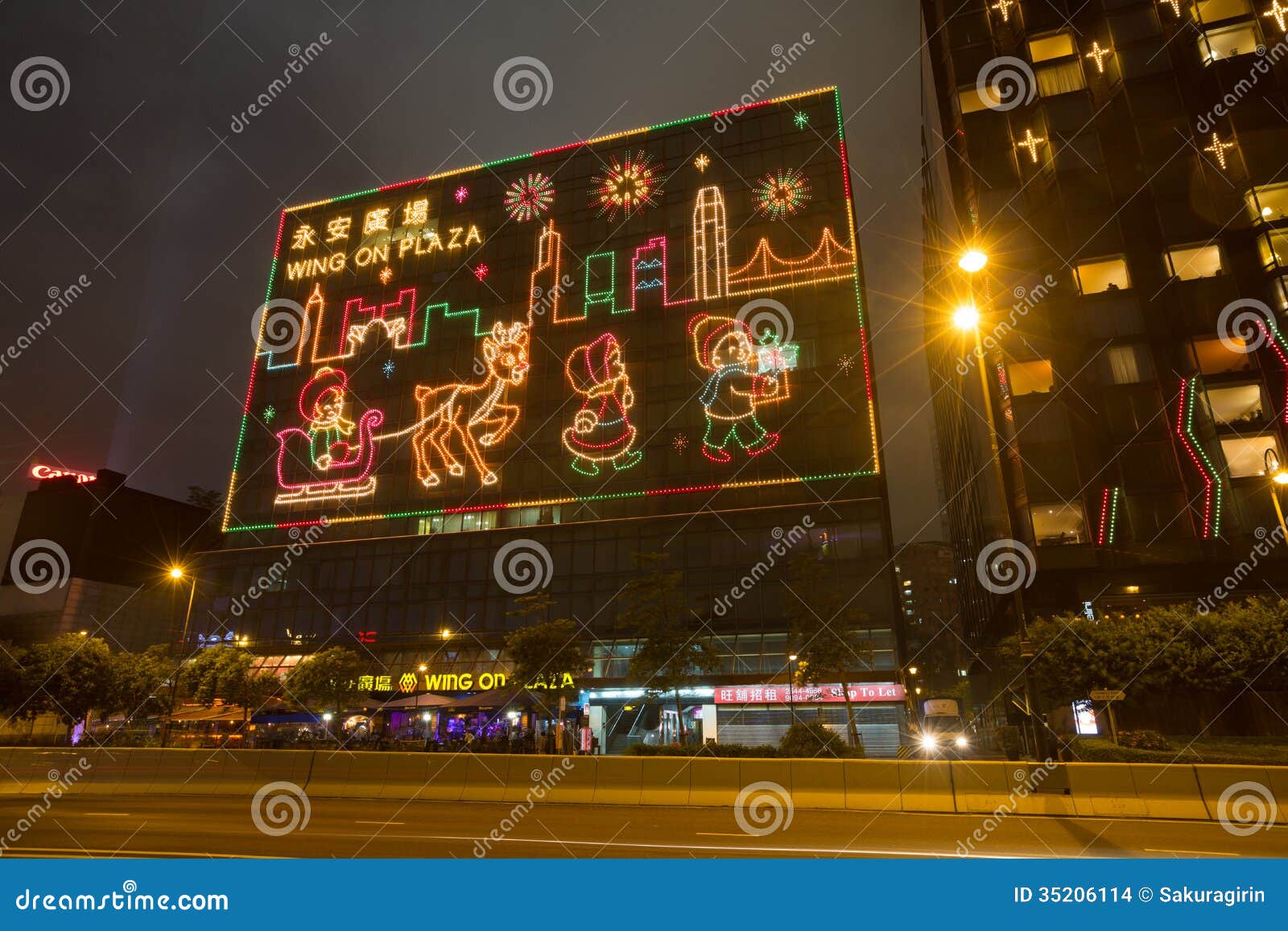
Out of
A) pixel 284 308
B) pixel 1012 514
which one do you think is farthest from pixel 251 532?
pixel 1012 514

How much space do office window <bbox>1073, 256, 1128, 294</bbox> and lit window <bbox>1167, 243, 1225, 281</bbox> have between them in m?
2.06

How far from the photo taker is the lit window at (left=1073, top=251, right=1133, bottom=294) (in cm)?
3841

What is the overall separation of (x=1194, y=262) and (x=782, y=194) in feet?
79.7

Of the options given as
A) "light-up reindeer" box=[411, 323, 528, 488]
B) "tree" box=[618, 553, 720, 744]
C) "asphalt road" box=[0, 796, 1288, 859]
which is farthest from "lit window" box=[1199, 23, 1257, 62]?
"light-up reindeer" box=[411, 323, 528, 488]

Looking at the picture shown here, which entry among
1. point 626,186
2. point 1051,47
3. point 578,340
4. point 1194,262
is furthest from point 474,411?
point 1194,262

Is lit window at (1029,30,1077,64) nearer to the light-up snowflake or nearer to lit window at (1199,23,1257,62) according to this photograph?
lit window at (1199,23,1257,62)

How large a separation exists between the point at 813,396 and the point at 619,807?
31.7 meters

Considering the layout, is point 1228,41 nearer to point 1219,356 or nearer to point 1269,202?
point 1269,202

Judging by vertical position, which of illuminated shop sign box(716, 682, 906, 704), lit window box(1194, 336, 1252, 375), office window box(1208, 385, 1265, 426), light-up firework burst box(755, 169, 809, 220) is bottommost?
illuminated shop sign box(716, 682, 906, 704)

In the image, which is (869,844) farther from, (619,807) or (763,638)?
(763,638)

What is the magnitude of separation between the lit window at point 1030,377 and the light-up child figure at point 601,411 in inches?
860

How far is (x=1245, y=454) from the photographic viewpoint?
34.1 metres

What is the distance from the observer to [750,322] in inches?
1906

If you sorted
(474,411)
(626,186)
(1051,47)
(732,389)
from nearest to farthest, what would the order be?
(1051,47), (732,389), (474,411), (626,186)
